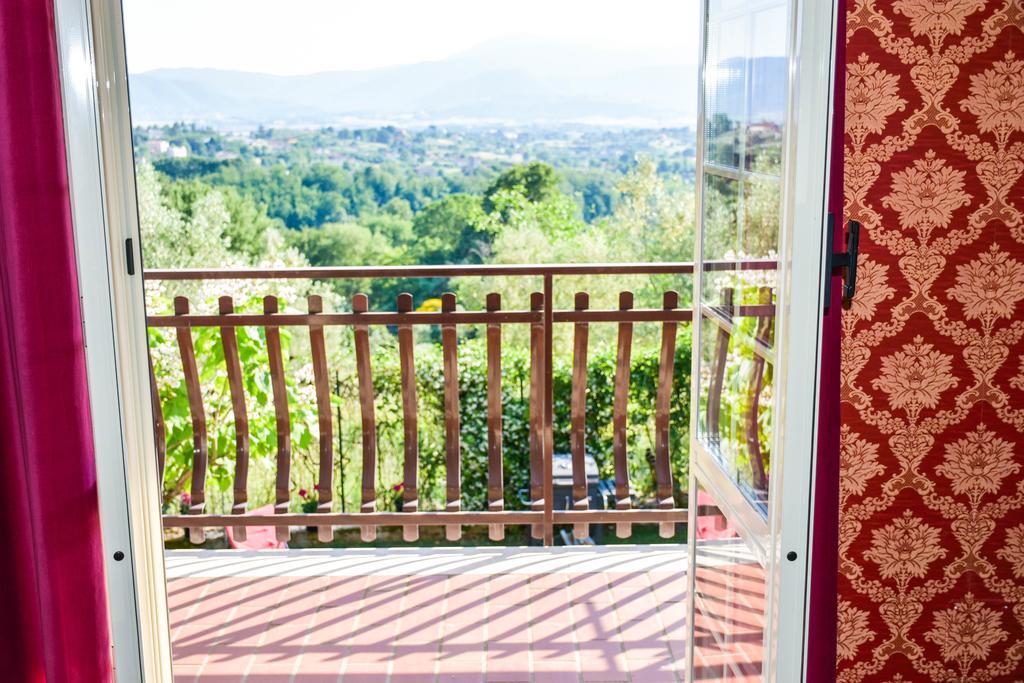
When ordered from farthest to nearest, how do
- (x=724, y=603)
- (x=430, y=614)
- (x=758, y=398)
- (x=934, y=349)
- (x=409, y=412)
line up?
(x=409, y=412) → (x=430, y=614) → (x=934, y=349) → (x=724, y=603) → (x=758, y=398)

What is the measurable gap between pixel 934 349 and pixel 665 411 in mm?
1701

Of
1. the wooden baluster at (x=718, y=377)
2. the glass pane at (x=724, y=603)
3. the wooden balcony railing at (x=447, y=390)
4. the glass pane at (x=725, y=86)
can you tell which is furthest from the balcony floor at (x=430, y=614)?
the glass pane at (x=725, y=86)

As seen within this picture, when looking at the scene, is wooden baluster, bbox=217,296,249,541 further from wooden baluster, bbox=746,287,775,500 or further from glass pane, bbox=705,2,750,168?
wooden baluster, bbox=746,287,775,500

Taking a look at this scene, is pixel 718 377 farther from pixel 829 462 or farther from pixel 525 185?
pixel 525 185

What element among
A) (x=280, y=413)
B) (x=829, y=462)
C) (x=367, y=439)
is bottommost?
(x=367, y=439)

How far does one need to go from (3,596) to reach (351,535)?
4232 mm

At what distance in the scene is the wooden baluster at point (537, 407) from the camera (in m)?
3.72

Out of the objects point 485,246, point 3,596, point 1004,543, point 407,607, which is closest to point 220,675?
point 407,607

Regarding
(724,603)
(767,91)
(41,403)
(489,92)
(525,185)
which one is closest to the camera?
(41,403)

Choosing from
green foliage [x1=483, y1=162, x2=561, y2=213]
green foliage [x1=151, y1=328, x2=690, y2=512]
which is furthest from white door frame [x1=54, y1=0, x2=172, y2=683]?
green foliage [x1=483, y1=162, x2=561, y2=213]

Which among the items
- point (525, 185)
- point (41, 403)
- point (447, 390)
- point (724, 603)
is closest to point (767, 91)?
point (724, 603)

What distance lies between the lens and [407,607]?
3.18 metres

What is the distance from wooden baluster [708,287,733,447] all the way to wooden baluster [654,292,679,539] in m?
1.53

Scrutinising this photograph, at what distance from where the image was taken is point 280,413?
12.9 ft
